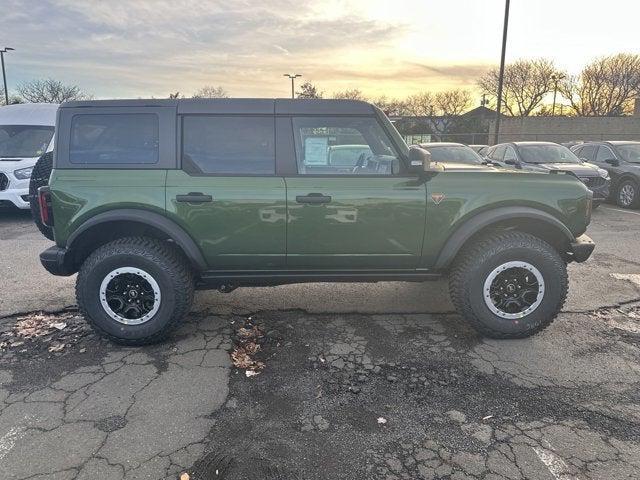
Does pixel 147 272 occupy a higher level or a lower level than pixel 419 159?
lower

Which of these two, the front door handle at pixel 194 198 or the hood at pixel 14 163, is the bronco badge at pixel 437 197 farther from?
the hood at pixel 14 163

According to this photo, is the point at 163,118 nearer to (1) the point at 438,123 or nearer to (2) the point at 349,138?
(2) the point at 349,138

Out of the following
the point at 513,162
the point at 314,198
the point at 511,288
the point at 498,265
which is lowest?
the point at 511,288

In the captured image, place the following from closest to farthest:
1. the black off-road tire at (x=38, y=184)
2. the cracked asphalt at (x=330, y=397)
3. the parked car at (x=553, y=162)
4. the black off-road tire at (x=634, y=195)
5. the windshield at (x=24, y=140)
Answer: the cracked asphalt at (x=330, y=397)
the black off-road tire at (x=38, y=184)
the windshield at (x=24, y=140)
the parked car at (x=553, y=162)
the black off-road tire at (x=634, y=195)

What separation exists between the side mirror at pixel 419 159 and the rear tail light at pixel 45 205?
9.38ft

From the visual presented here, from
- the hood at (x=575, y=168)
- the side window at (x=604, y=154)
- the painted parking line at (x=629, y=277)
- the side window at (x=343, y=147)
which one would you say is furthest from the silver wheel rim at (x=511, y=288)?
the side window at (x=604, y=154)

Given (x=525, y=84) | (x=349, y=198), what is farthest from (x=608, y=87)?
(x=349, y=198)

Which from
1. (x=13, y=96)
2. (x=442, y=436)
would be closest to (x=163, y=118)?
(x=442, y=436)

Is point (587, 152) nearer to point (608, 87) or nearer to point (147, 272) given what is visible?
point (147, 272)

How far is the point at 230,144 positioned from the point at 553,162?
946 centimetres

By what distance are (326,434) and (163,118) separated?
265cm

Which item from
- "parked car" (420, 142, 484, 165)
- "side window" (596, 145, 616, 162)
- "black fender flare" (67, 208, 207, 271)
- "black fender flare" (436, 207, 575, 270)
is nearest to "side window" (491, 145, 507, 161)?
"parked car" (420, 142, 484, 165)

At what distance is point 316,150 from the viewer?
371cm

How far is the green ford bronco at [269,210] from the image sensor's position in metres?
3.55
